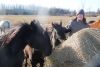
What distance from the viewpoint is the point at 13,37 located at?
19.5ft

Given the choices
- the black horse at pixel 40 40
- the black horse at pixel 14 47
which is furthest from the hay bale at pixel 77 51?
the black horse at pixel 14 47

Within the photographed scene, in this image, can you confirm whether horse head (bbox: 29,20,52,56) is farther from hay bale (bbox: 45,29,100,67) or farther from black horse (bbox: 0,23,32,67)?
hay bale (bbox: 45,29,100,67)

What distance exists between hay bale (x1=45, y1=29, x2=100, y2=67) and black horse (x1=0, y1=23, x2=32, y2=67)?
119cm

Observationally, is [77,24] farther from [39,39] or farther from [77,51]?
[39,39]

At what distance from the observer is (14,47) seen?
19.5 feet

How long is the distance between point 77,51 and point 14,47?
1.67 m

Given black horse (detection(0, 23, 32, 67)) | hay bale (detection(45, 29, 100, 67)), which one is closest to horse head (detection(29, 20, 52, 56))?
black horse (detection(0, 23, 32, 67))

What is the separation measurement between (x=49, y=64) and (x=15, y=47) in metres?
1.56

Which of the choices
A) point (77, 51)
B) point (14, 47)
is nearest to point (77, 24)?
point (77, 51)

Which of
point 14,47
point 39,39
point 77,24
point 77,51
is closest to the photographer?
point 14,47

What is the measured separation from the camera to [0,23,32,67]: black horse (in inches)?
230

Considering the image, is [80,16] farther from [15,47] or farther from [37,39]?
[15,47]

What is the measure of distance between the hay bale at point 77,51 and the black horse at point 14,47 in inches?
47.0

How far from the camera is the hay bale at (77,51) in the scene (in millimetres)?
6598
